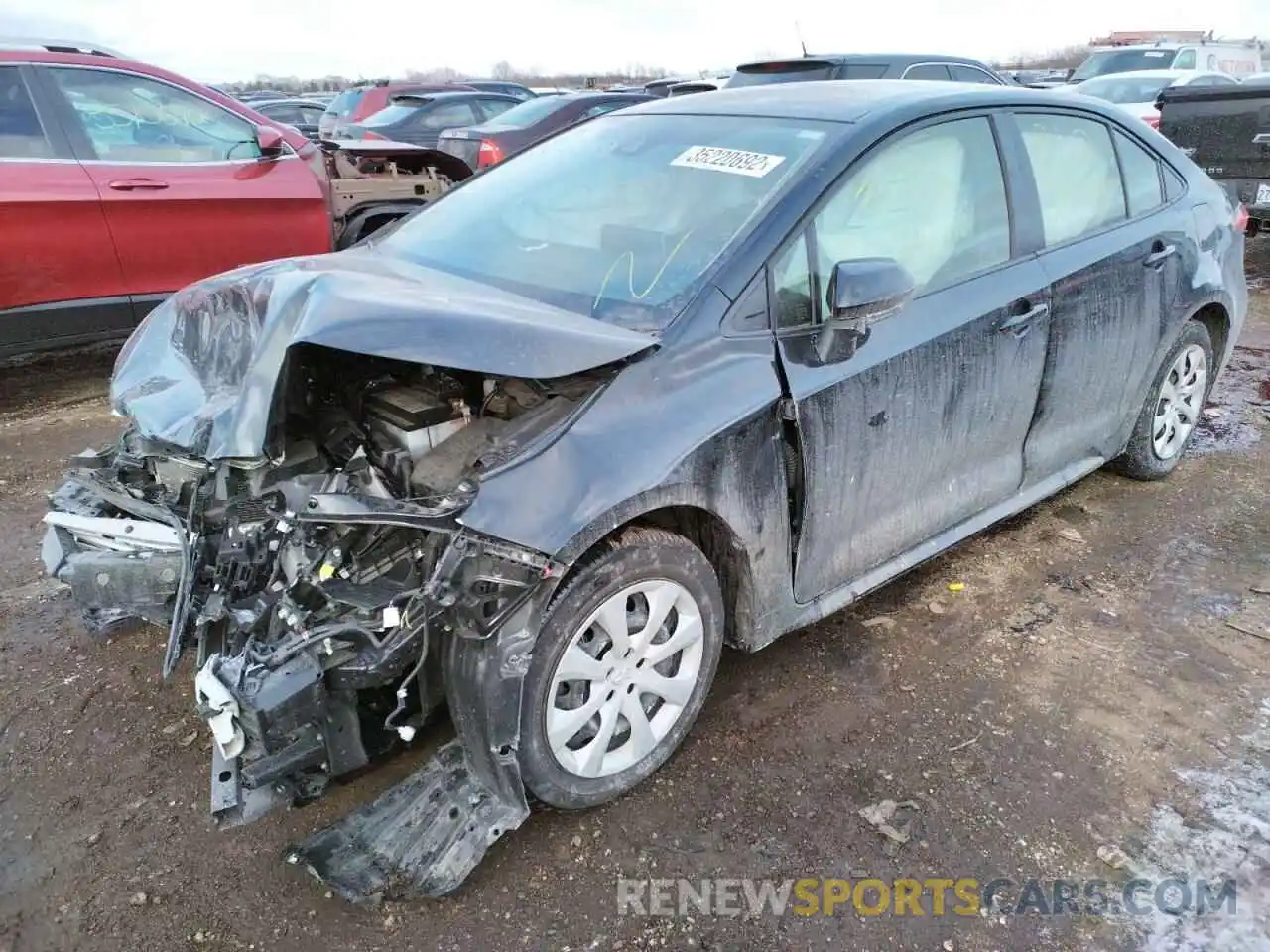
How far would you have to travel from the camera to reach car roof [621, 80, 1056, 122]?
283 centimetres

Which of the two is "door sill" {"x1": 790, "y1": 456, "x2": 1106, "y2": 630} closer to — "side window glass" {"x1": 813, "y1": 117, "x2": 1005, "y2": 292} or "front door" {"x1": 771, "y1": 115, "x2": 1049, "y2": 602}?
"front door" {"x1": 771, "y1": 115, "x2": 1049, "y2": 602}

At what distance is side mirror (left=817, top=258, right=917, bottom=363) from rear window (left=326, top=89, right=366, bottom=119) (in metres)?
14.3

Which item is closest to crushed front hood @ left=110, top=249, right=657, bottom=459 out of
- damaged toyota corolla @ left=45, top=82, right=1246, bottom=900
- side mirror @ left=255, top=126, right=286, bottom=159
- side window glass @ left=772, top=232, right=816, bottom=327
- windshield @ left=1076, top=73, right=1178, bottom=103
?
damaged toyota corolla @ left=45, top=82, right=1246, bottom=900

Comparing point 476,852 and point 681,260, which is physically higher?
point 681,260

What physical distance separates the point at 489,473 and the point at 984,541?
2514mm

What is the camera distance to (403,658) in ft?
6.80

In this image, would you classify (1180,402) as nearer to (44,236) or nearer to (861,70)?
(861,70)

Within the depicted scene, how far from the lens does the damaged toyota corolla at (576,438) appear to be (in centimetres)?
208

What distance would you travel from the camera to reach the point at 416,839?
7.11 ft

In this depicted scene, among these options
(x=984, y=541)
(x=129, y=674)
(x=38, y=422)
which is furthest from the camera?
(x=38, y=422)

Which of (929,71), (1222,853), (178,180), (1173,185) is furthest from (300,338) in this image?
(929,71)

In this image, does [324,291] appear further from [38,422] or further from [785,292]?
[38,422]

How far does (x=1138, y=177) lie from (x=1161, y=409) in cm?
106

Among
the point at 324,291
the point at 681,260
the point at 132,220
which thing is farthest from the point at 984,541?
the point at 132,220
